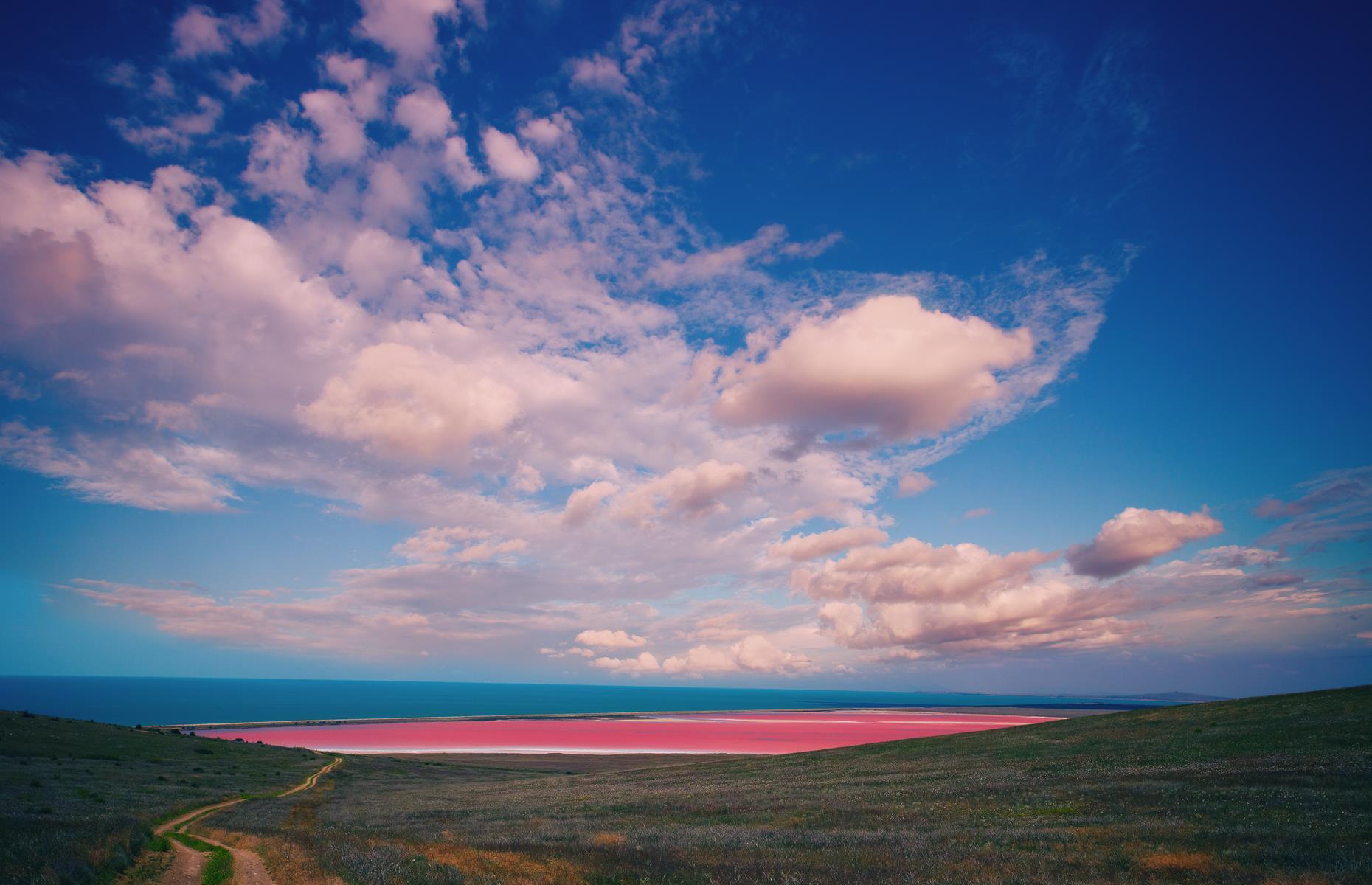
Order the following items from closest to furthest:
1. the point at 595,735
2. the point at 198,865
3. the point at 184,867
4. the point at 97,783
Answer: the point at 184,867
the point at 198,865
the point at 97,783
the point at 595,735

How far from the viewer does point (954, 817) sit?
2245cm

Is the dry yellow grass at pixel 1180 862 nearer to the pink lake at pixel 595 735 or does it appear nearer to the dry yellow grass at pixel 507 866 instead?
the dry yellow grass at pixel 507 866

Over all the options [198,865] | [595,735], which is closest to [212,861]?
[198,865]

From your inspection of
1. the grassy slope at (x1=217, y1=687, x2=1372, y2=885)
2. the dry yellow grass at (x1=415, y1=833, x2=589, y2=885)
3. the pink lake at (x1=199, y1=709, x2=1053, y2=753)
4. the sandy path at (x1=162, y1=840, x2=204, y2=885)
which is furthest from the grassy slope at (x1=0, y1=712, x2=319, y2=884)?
the pink lake at (x1=199, y1=709, x2=1053, y2=753)

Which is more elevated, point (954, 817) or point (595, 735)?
point (954, 817)

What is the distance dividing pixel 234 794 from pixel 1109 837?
52.2 metres

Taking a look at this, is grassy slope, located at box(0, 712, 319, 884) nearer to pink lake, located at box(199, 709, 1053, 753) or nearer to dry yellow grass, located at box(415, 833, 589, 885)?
dry yellow grass, located at box(415, 833, 589, 885)

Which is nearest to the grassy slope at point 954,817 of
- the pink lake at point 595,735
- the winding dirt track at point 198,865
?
the winding dirt track at point 198,865

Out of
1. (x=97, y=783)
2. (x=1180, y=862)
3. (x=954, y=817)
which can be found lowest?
(x=97, y=783)

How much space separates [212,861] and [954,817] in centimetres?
2582

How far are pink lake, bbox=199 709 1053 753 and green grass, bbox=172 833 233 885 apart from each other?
2681 inches

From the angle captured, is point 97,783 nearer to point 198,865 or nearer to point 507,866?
point 198,865

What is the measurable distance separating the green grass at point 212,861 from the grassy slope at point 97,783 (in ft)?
5.94

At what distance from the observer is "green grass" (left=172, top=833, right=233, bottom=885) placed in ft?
58.4
